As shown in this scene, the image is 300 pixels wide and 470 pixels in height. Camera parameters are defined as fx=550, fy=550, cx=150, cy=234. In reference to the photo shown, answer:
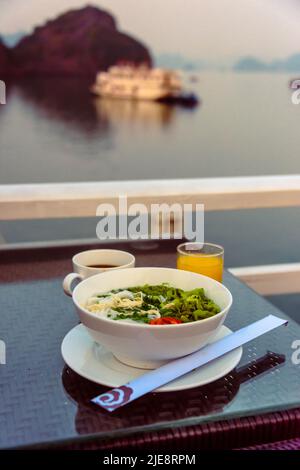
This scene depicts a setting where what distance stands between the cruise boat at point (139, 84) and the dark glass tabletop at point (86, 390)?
293cm

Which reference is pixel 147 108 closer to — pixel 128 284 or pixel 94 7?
pixel 94 7

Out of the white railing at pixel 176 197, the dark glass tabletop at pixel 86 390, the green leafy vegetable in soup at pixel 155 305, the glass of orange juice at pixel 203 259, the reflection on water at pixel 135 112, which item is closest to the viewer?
the dark glass tabletop at pixel 86 390

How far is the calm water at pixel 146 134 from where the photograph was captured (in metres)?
4.14

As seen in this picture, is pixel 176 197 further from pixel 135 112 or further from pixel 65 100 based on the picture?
pixel 65 100

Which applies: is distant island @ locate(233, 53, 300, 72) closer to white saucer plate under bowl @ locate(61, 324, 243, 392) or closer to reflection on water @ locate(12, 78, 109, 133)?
reflection on water @ locate(12, 78, 109, 133)

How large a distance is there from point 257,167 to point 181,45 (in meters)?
1.21

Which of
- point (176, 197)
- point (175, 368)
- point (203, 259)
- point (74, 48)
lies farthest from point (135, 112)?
point (175, 368)

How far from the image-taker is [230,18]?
4691 millimetres

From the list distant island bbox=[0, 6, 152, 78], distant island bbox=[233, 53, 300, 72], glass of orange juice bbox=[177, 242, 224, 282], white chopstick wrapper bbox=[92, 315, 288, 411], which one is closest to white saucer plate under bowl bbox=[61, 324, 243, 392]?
white chopstick wrapper bbox=[92, 315, 288, 411]

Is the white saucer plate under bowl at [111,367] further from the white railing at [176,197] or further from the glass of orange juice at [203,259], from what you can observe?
the white railing at [176,197]

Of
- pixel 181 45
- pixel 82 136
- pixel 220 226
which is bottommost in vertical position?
pixel 220 226

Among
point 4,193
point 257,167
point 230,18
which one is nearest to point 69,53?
point 230,18

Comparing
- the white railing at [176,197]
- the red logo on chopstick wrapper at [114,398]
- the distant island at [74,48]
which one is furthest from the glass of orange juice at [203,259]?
the distant island at [74,48]

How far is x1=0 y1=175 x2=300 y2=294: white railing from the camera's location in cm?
171
